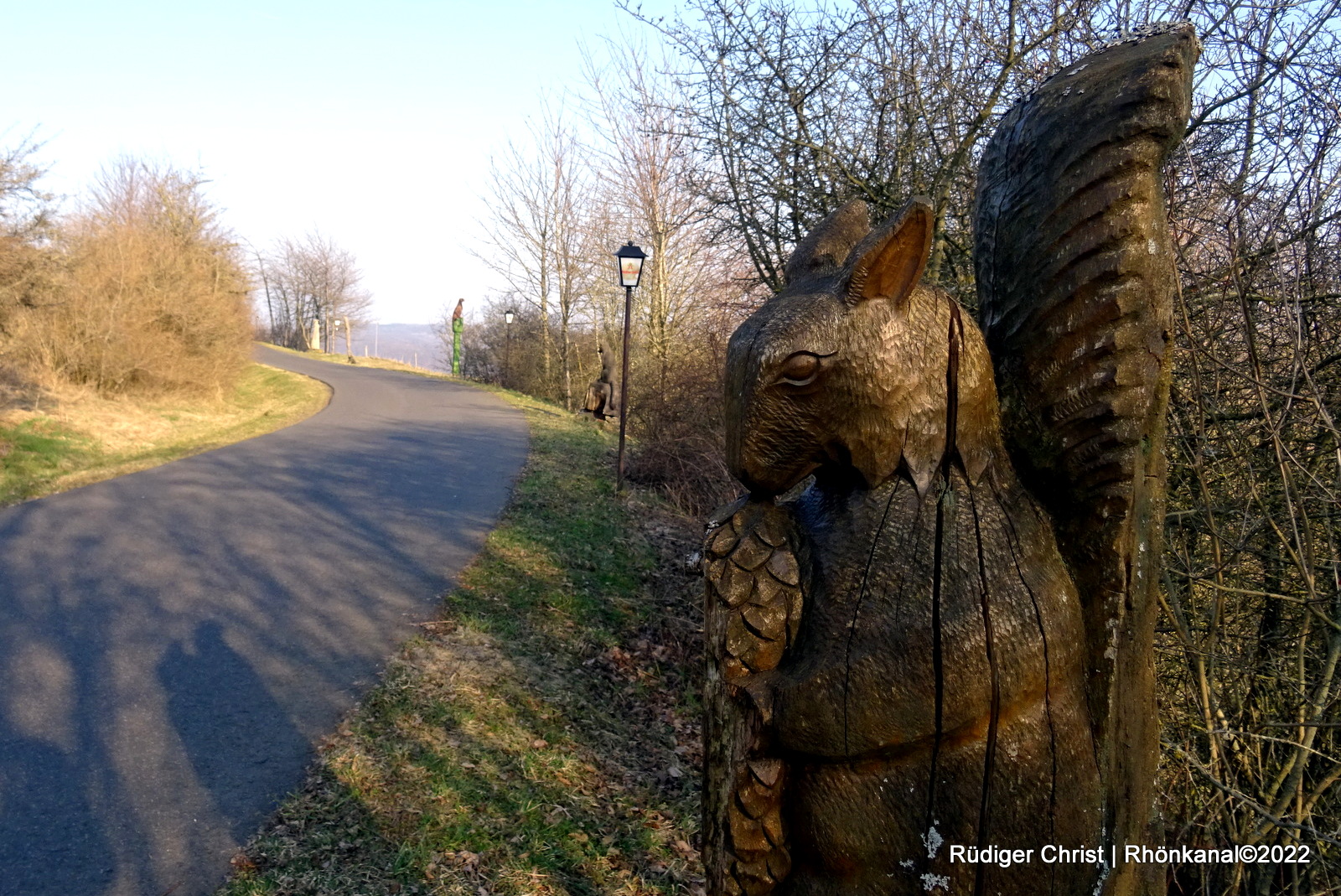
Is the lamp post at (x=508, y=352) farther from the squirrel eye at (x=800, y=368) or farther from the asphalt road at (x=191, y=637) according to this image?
the squirrel eye at (x=800, y=368)

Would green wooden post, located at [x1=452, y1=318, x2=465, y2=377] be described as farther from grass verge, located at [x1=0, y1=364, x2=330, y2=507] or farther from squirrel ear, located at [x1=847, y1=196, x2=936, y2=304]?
squirrel ear, located at [x1=847, y1=196, x2=936, y2=304]

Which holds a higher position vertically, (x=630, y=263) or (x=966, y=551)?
(x=630, y=263)

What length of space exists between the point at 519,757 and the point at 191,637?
3.31 m

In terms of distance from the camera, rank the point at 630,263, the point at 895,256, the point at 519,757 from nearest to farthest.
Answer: the point at 895,256, the point at 519,757, the point at 630,263

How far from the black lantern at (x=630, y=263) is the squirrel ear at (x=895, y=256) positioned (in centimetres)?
1176

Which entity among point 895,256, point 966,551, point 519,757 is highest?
point 895,256

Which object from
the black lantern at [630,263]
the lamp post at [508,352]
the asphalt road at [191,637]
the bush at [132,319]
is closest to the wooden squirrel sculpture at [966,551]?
the asphalt road at [191,637]

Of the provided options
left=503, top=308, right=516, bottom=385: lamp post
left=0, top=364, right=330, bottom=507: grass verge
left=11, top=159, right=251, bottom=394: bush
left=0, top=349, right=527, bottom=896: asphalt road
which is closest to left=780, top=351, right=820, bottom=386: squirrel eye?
left=0, top=349, right=527, bottom=896: asphalt road

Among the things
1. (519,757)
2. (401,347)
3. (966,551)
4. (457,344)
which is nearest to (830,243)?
(966,551)

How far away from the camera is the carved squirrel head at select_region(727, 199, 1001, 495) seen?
5.01ft

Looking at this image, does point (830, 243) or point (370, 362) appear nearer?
point (830, 243)

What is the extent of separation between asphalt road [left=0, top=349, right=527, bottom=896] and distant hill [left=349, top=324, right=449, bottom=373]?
3467cm

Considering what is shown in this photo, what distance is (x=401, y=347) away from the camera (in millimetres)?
130500

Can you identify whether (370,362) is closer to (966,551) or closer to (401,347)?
(966,551)
